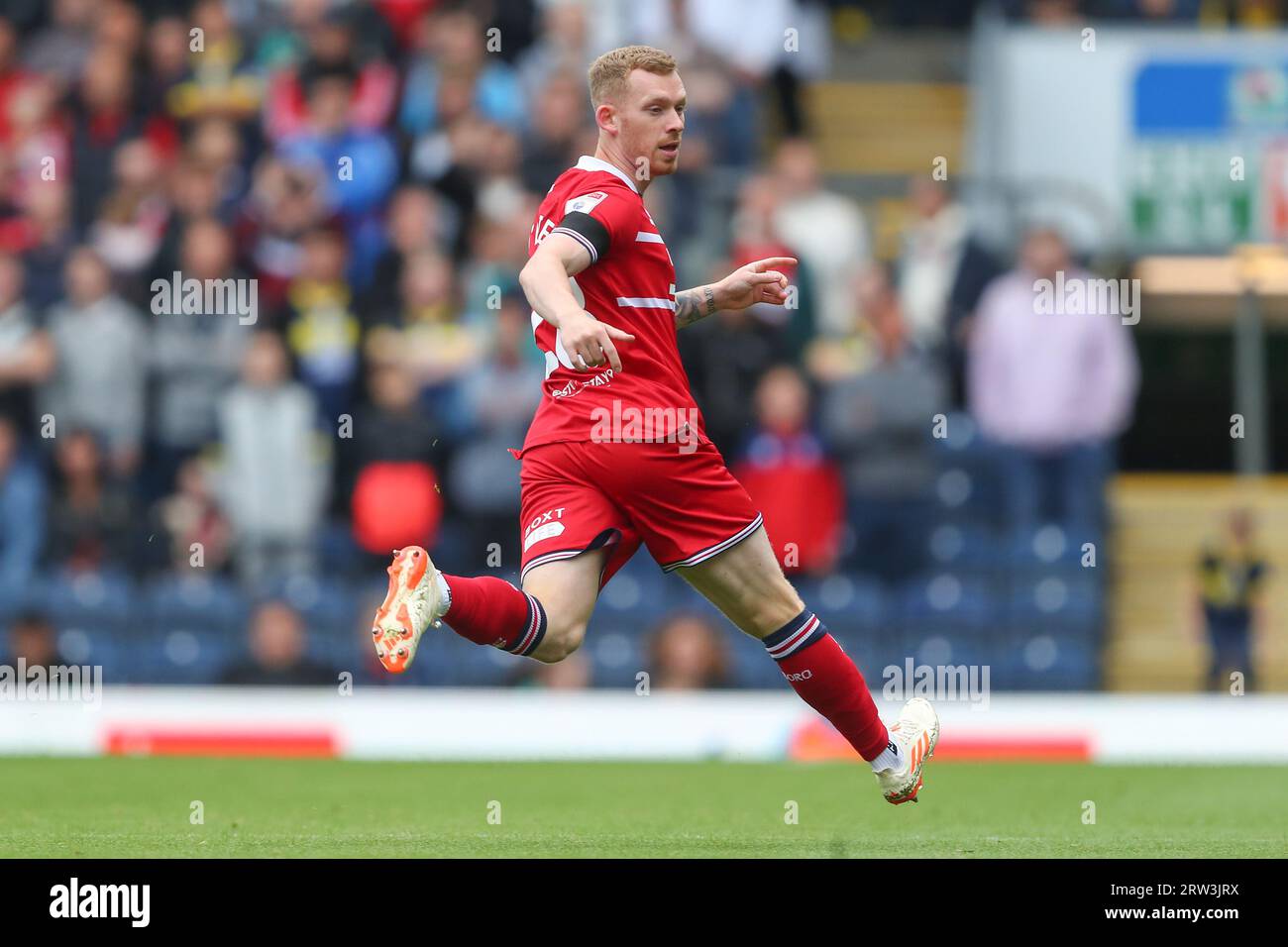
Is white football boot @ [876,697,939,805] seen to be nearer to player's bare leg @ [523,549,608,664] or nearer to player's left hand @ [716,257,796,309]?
player's bare leg @ [523,549,608,664]

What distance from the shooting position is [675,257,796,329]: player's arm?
7285 millimetres

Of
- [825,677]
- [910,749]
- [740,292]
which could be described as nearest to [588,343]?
[740,292]

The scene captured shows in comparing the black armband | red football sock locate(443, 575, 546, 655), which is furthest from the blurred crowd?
the black armband

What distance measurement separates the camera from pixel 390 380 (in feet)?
44.2

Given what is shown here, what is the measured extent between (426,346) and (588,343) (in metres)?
8.16

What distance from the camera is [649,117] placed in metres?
6.91

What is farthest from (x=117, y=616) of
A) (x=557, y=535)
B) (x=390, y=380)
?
(x=557, y=535)

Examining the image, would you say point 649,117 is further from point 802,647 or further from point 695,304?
point 802,647

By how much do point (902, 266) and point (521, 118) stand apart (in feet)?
9.40

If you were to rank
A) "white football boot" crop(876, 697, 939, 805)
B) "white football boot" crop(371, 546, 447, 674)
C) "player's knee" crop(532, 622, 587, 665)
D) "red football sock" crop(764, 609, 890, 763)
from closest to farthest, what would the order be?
"white football boot" crop(371, 546, 447, 674) → "player's knee" crop(532, 622, 587, 665) → "red football sock" crop(764, 609, 890, 763) → "white football boot" crop(876, 697, 939, 805)

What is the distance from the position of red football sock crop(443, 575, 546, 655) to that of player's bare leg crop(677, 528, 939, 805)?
0.55 meters

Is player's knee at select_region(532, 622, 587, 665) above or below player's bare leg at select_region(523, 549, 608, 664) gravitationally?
below

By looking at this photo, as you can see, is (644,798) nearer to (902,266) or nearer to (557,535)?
(557,535)

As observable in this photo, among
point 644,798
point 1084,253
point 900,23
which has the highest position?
point 900,23
